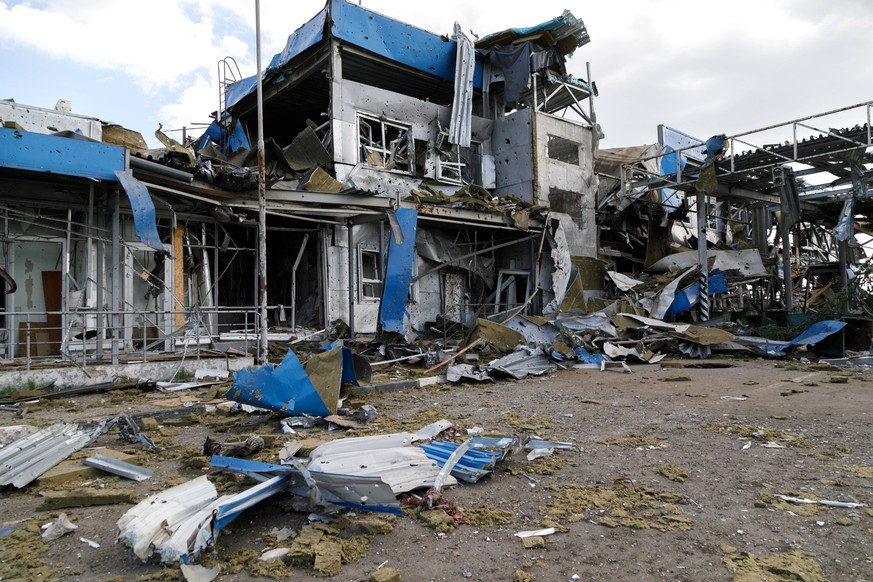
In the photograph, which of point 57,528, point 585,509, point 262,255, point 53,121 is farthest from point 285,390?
point 53,121

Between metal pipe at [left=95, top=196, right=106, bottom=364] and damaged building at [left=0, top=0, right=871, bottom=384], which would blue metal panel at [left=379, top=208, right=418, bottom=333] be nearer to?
damaged building at [left=0, top=0, right=871, bottom=384]

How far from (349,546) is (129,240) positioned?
33.2 feet

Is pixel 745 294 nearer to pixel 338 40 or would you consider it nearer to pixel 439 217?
pixel 439 217

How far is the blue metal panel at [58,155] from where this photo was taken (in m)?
8.34

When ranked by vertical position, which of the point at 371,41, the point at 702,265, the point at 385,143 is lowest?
the point at 702,265

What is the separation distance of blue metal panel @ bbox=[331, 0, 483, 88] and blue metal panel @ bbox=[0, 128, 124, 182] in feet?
22.8

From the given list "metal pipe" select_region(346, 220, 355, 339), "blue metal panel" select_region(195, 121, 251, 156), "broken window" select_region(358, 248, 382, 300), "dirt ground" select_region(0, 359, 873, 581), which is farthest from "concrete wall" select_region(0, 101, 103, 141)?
"broken window" select_region(358, 248, 382, 300)

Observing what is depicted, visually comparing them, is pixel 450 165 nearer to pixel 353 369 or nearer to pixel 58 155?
pixel 58 155

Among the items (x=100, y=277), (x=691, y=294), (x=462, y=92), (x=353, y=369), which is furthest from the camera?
(x=462, y=92)

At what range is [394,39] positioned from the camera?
48.8ft

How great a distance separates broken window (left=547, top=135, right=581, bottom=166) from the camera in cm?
1744

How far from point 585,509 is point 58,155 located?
9433mm

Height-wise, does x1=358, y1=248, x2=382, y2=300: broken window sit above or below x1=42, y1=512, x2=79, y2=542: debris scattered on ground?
above

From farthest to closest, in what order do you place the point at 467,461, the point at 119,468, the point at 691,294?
the point at 691,294, the point at 119,468, the point at 467,461
